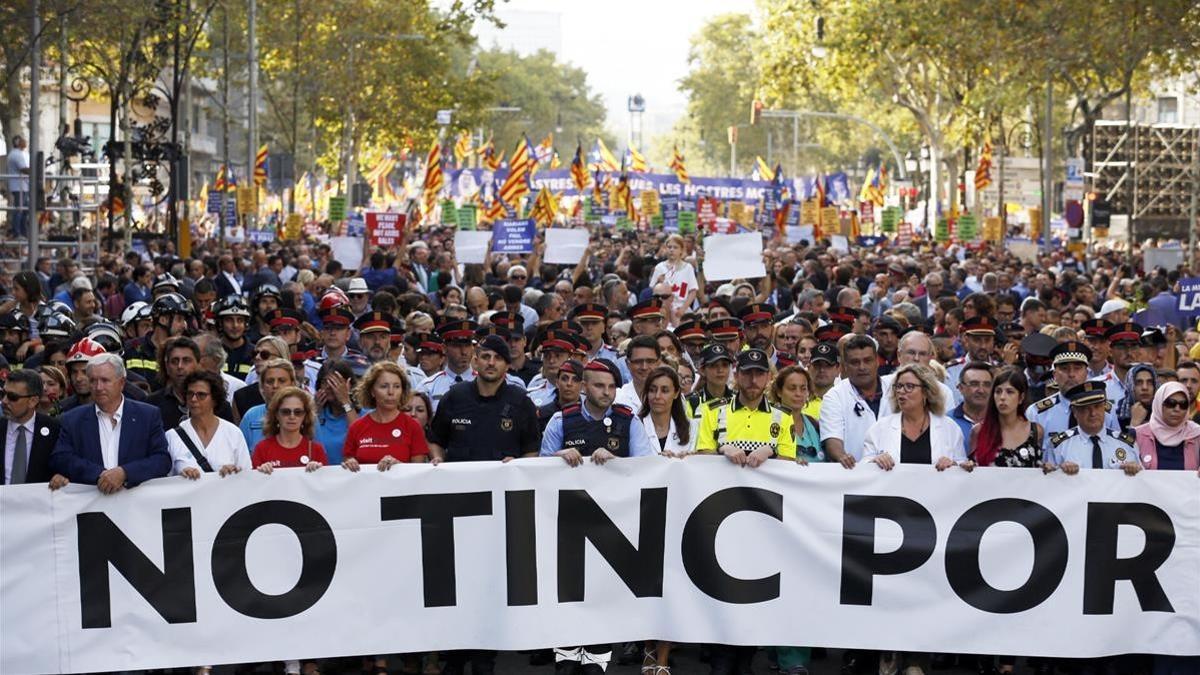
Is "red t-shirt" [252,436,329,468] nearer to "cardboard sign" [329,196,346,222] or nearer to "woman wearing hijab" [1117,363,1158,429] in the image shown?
"woman wearing hijab" [1117,363,1158,429]

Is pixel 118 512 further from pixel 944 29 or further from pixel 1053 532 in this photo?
pixel 944 29

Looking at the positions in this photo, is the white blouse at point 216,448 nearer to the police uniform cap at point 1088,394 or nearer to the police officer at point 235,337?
the police officer at point 235,337

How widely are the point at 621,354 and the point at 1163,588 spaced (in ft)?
16.0

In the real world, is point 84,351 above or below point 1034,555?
above

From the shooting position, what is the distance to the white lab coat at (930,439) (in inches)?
368

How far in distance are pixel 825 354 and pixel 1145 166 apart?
84.2 ft

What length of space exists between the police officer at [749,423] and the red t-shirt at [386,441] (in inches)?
53.8

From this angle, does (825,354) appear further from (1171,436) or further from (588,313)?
(588,313)

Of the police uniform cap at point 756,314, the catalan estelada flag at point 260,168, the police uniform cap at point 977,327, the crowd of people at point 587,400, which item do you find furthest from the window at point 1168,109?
the police uniform cap at point 977,327

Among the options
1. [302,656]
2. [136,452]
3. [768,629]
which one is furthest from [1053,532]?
[136,452]

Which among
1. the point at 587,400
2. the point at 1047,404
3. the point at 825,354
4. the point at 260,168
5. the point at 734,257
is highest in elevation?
the point at 260,168

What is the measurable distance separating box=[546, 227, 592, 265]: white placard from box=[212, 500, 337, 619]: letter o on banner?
1343 cm

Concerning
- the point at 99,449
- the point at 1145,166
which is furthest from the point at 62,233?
the point at 99,449

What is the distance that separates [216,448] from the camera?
9.13 meters
